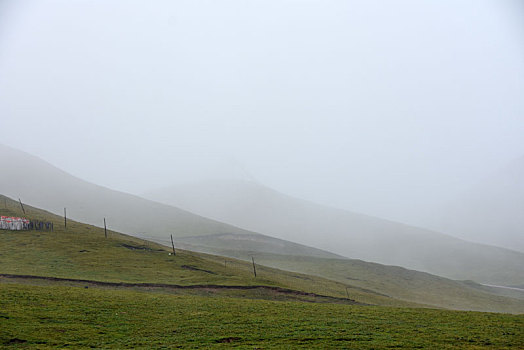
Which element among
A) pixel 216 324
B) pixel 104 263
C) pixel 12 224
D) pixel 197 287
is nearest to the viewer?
pixel 216 324

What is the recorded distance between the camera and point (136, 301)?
39844 mm

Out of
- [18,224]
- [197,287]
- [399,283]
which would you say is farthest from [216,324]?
[399,283]

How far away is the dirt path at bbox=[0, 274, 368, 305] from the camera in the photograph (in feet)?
162

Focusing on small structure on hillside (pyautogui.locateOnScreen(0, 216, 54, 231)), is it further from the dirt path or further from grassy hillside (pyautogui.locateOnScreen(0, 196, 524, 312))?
the dirt path

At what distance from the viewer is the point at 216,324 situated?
32.9 m

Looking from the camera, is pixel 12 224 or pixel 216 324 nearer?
pixel 216 324

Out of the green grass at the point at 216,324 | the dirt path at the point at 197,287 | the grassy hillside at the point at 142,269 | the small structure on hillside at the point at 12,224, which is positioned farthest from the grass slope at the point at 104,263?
the green grass at the point at 216,324

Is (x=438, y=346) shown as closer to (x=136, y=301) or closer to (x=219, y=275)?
(x=136, y=301)

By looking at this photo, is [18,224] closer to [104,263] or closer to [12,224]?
[12,224]

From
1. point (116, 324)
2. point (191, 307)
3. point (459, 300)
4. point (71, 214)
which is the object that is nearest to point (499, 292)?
point (459, 300)

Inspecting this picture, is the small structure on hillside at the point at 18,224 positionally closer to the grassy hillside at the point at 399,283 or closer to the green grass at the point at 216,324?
the green grass at the point at 216,324

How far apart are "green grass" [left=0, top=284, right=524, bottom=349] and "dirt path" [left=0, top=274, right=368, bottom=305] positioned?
27.8 feet

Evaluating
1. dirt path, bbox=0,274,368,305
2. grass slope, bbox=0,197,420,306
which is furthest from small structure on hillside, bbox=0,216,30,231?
dirt path, bbox=0,274,368,305

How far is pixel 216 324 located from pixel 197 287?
22592 mm
